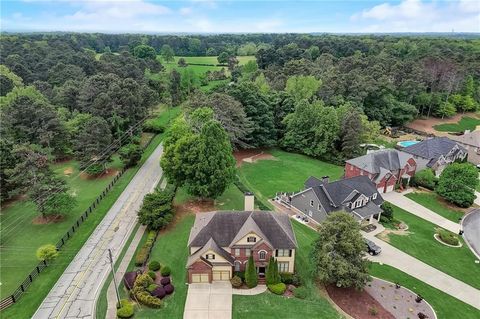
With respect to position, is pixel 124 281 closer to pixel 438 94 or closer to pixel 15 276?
pixel 15 276

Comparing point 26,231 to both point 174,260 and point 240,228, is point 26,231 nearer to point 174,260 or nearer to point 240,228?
point 174,260

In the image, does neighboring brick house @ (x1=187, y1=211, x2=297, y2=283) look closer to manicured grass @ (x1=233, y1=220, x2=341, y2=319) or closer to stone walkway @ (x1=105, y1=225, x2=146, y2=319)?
manicured grass @ (x1=233, y1=220, x2=341, y2=319)

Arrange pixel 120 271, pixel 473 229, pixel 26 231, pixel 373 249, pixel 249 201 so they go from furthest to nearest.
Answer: pixel 473 229
pixel 26 231
pixel 373 249
pixel 249 201
pixel 120 271

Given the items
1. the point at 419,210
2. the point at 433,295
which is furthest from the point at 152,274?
the point at 419,210

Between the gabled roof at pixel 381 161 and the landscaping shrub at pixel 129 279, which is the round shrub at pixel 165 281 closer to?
the landscaping shrub at pixel 129 279

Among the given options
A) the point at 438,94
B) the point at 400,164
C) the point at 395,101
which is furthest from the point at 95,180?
the point at 438,94

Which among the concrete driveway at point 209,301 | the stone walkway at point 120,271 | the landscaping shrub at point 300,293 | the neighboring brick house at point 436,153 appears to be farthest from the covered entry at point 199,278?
the neighboring brick house at point 436,153
